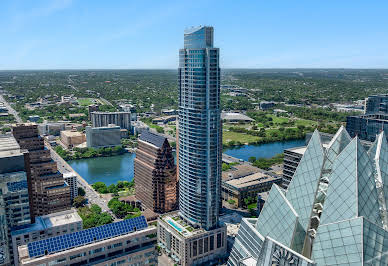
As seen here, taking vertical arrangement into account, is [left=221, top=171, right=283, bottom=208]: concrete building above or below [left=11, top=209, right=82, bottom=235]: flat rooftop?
below

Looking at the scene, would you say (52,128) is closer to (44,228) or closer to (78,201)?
(78,201)

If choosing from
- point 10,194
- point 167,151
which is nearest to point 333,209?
point 10,194

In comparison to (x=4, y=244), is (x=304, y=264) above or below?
above

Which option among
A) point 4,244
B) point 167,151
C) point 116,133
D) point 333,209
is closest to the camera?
point 333,209

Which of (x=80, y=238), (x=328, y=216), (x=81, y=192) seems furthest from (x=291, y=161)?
(x=81, y=192)

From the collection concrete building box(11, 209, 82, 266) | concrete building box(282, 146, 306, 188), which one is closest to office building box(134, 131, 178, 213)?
concrete building box(11, 209, 82, 266)

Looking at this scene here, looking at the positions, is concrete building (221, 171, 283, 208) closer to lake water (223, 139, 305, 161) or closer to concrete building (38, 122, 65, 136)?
lake water (223, 139, 305, 161)

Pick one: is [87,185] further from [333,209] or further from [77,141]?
[333,209]
